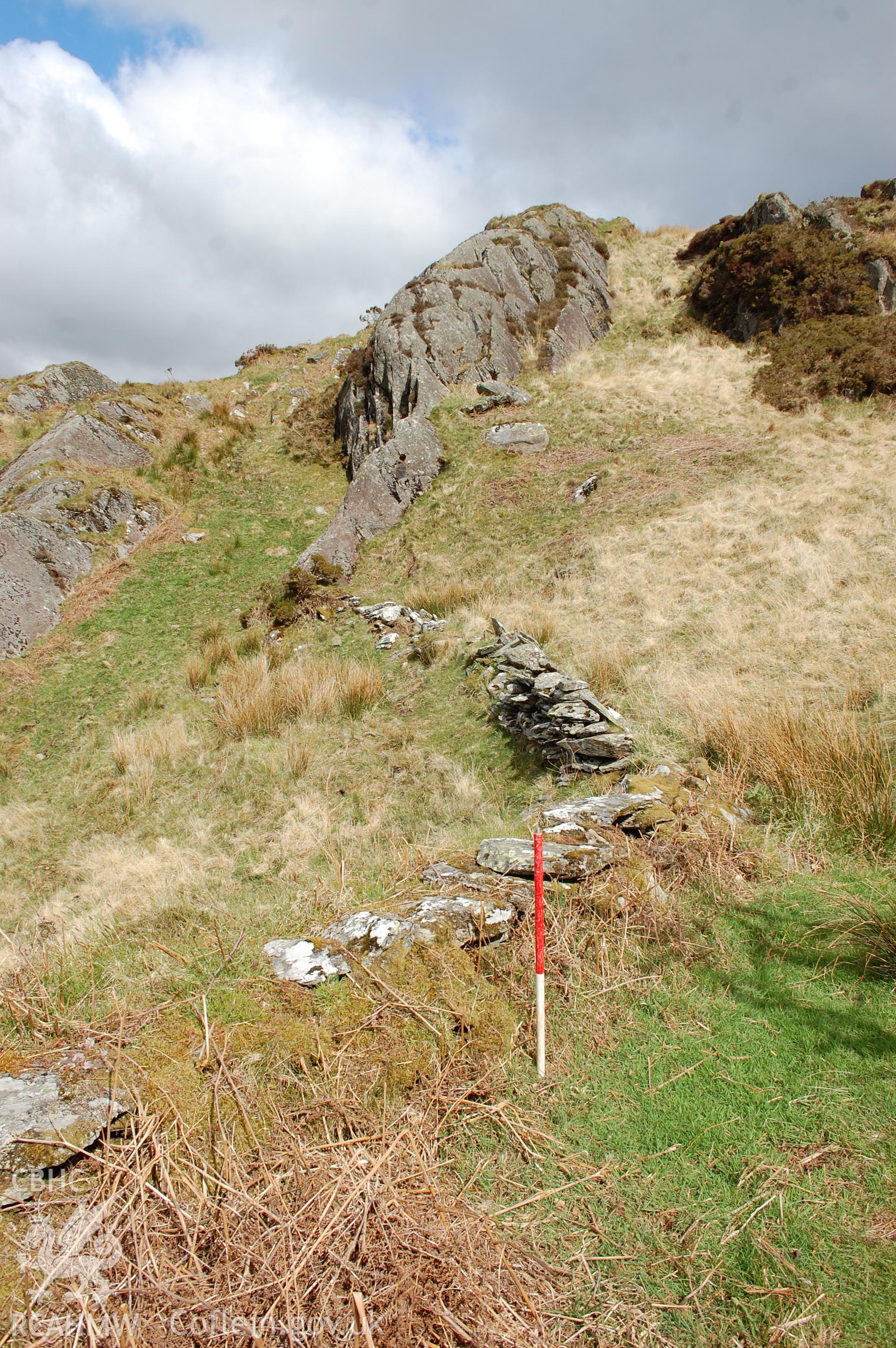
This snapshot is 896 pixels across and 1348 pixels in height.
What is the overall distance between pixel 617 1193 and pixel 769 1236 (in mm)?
538

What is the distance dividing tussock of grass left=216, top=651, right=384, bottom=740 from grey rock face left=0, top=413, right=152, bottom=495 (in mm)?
9196

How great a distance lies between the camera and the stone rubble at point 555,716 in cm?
610

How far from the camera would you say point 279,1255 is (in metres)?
2.08

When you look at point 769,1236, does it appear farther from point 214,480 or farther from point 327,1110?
point 214,480

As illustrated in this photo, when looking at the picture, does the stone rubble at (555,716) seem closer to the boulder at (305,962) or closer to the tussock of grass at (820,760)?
the tussock of grass at (820,760)

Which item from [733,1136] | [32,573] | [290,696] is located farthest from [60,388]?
[733,1136]

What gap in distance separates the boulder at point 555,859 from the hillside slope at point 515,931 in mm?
149

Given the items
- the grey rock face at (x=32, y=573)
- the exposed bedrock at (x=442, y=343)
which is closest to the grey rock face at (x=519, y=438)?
the exposed bedrock at (x=442, y=343)

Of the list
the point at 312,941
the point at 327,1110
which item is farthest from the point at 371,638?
the point at 327,1110

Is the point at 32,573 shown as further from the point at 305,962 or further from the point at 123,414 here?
the point at 305,962

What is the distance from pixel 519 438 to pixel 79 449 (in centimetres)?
1113

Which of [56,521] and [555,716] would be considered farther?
[56,521]

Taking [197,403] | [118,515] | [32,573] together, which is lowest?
[32,573]

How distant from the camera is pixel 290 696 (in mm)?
8797
